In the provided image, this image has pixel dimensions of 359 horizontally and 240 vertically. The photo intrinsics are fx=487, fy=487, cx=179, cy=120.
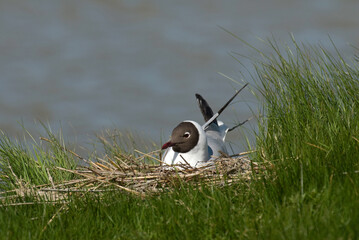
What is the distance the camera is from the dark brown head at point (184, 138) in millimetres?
7004

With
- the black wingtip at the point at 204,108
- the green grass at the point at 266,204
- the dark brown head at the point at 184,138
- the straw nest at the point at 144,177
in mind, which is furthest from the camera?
the black wingtip at the point at 204,108

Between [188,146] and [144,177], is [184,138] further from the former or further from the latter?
[144,177]

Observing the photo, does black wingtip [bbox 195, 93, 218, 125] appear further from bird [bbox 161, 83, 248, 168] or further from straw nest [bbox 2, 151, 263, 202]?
straw nest [bbox 2, 151, 263, 202]

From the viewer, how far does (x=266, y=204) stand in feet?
14.3

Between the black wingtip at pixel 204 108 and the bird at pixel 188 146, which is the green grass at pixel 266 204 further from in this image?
the black wingtip at pixel 204 108

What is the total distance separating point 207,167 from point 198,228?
2.62 m

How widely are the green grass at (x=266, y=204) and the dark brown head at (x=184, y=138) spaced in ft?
3.05

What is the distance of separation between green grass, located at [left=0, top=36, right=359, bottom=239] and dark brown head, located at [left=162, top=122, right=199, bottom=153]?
36.6 inches

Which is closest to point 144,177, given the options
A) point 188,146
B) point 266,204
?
point 188,146

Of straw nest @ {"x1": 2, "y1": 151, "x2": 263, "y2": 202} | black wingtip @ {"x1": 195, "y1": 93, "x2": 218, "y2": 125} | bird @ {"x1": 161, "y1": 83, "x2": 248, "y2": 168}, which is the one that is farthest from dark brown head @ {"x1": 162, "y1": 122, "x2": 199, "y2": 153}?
black wingtip @ {"x1": 195, "y1": 93, "x2": 218, "y2": 125}

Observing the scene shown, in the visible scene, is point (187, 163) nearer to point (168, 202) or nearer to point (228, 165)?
point (228, 165)

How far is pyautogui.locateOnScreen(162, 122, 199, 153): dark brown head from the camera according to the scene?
7.00 metres

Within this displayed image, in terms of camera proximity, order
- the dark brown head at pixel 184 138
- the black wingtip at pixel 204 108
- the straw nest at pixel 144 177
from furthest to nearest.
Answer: the black wingtip at pixel 204 108, the dark brown head at pixel 184 138, the straw nest at pixel 144 177

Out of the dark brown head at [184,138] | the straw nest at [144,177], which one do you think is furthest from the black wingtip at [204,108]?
the straw nest at [144,177]
